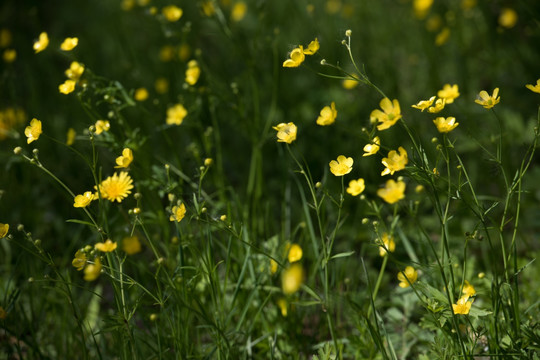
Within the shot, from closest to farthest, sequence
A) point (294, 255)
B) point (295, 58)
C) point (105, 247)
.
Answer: point (105, 247) < point (295, 58) < point (294, 255)

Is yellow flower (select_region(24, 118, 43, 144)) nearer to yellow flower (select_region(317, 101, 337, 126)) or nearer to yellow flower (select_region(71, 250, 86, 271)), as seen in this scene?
yellow flower (select_region(71, 250, 86, 271))

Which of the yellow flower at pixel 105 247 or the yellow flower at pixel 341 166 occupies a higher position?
the yellow flower at pixel 105 247

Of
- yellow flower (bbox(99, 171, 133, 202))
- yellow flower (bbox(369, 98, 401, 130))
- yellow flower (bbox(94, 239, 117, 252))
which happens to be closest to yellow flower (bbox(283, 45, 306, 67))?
yellow flower (bbox(369, 98, 401, 130))

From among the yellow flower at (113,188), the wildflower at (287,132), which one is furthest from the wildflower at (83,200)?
the wildflower at (287,132)

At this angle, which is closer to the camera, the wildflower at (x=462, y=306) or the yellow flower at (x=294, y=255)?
the wildflower at (x=462, y=306)

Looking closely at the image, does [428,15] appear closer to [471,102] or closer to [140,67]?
[471,102]

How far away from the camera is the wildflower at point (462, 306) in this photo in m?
1.32

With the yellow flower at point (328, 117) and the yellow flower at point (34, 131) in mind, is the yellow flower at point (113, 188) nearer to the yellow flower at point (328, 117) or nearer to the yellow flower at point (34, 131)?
the yellow flower at point (34, 131)

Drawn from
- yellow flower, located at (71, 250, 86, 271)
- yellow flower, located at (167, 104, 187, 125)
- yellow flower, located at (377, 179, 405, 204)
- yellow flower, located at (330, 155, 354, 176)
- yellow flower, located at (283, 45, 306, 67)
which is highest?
yellow flower, located at (283, 45, 306, 67)

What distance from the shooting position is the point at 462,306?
1.34 meters

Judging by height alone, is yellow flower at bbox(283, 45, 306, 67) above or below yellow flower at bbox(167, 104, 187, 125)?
above

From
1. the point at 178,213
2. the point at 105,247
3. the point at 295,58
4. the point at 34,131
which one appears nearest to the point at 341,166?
the point at 295,58

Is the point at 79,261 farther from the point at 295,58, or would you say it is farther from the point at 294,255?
the point at 295,58

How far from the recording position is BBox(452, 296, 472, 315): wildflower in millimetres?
1324
